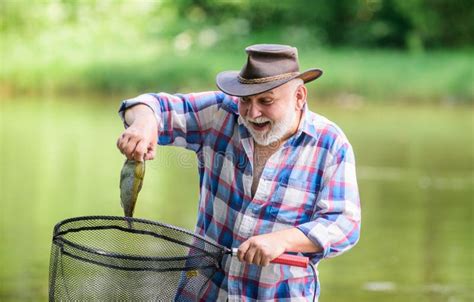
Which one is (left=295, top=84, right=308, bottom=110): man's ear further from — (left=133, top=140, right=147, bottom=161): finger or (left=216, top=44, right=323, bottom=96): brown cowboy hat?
(left=133, top=140, right=147, bottom=161): finger

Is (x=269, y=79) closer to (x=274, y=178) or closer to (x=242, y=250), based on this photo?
(x=274, y=178)

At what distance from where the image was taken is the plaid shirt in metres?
3.88

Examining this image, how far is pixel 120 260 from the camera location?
3.59 metres

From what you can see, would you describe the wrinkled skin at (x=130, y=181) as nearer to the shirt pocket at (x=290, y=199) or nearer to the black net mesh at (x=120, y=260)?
the black net mesh at (x=120, y=260)

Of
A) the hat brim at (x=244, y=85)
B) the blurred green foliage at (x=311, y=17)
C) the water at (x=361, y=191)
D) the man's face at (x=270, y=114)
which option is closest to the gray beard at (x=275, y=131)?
the man's face at (x=270, y=114)

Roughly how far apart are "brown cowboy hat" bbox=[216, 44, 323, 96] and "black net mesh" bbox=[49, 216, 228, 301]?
1.61 ft

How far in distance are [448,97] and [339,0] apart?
33.9 feet

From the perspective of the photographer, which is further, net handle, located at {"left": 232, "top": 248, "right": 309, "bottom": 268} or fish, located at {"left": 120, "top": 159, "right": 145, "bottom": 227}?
fish, located at {"left": 120, "top": 159, "right": 145, "bottom": 227}

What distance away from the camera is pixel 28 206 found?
11.1 meters

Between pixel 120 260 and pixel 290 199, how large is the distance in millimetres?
625

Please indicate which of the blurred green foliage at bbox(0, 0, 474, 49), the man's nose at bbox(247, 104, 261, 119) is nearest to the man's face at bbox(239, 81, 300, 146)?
the man's nose at bbox(247, 104, 261, 119)

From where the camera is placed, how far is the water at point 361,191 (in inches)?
330

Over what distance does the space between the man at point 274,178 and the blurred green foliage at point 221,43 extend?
19539 millimetres

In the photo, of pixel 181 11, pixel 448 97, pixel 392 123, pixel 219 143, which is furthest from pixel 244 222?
pixel 181 11
